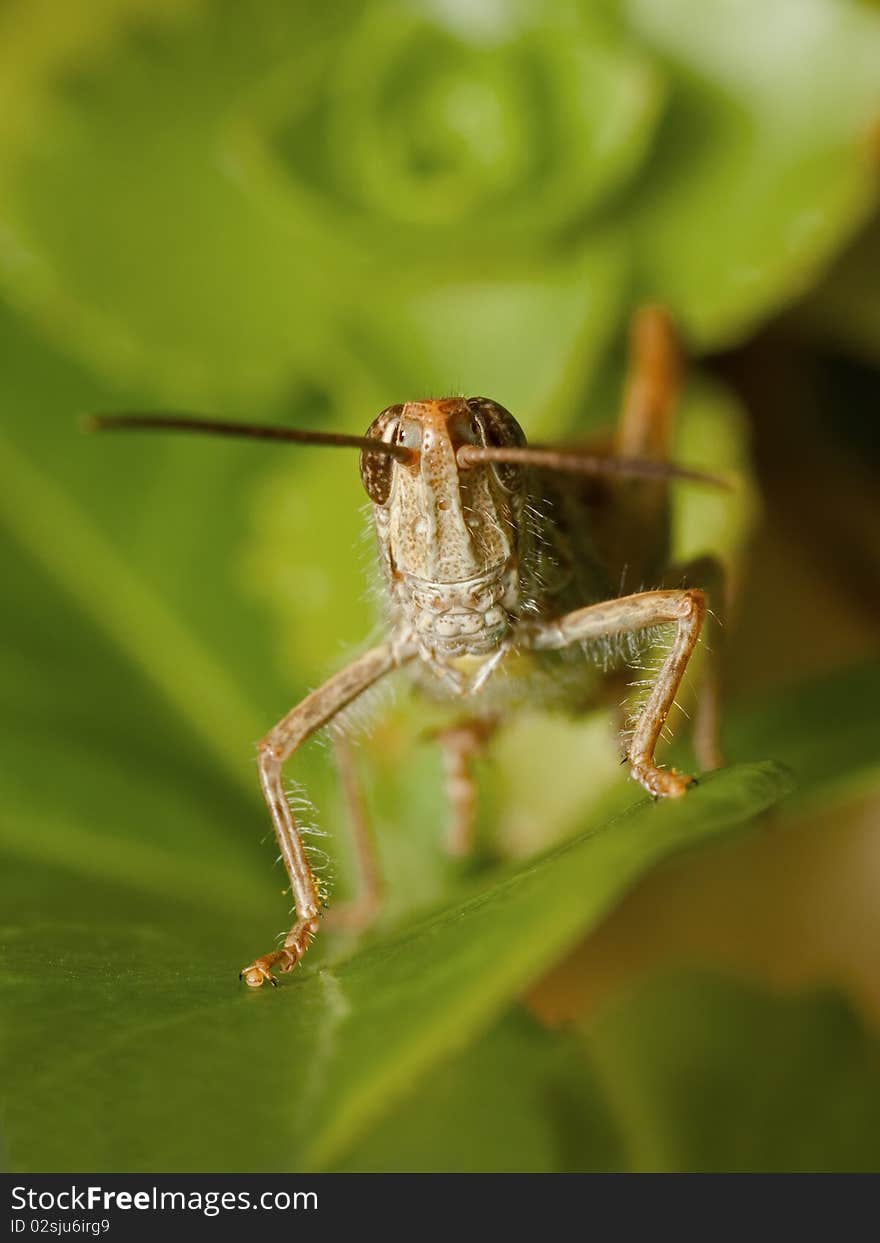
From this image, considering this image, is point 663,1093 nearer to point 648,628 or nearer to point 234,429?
point 648,628

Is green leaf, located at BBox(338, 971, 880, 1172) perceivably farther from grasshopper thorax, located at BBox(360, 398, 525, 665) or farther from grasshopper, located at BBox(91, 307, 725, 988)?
grasshopper thorax, located at BBox(360, 398, 525, 665)

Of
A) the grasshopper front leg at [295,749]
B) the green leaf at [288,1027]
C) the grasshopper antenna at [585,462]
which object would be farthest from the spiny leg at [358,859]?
the green leaf at [288,1027]

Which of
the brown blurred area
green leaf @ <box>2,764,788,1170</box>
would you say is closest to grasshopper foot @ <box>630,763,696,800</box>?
green leaf @ <box>2,764,788,1170</box>

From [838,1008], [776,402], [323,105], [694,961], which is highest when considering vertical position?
[323,105]

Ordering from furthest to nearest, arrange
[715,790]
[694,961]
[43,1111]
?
[694,961] < [715,790] < [43,1111]

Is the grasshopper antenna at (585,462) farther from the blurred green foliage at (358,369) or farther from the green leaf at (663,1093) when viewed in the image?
the green leaf at (663,1093)

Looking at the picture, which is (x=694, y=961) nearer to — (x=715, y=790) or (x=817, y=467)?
(x=715, y=790)

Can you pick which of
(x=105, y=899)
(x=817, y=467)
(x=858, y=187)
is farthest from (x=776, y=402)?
(x=105, y=899)
